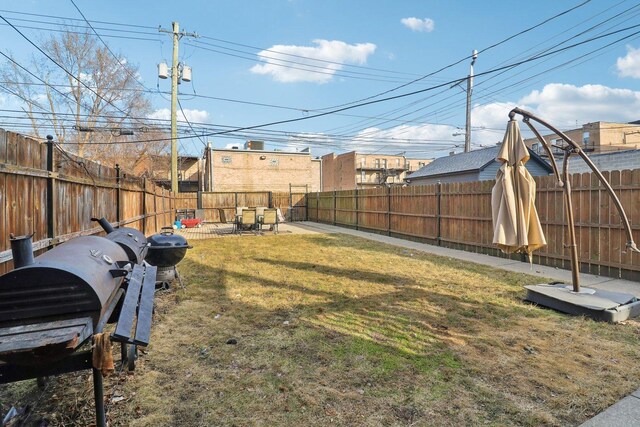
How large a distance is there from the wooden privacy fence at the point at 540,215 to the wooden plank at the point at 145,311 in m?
7.19

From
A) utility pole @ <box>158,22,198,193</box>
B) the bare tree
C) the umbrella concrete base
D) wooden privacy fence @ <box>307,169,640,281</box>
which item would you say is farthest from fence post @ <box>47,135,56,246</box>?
the bare tree

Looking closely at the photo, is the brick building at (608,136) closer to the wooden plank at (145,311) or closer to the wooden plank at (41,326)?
the wooden plank at (145,311)

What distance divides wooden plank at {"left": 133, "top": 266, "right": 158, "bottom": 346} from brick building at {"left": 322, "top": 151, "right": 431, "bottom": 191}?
43.2m

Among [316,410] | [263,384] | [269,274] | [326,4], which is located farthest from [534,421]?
[326,4]

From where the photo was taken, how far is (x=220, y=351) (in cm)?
332

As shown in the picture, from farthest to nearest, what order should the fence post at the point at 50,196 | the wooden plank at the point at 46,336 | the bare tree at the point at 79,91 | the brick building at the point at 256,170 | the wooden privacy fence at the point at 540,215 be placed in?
the brick building at the point at 256,170, the bare tree at the point at 79,91, the wooden privacy fence at the point at 540,215, the fence post at the point at 50,196, the wooden plank at the point at 46,336

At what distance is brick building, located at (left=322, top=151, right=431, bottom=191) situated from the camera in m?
46.6

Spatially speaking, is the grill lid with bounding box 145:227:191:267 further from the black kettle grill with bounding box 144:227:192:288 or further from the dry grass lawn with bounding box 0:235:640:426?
the dry grass lawn with bounding box 0:235:640:426

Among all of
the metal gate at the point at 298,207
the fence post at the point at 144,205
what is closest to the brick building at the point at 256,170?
the metal gate at the point at 298,207

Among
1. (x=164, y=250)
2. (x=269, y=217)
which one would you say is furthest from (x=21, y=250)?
(x=269, y=217)

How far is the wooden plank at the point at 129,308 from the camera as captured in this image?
5.75ft

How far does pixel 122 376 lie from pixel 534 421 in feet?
10.1

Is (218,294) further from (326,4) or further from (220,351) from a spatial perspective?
(326,4)

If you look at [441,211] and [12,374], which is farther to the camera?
[441,211]
